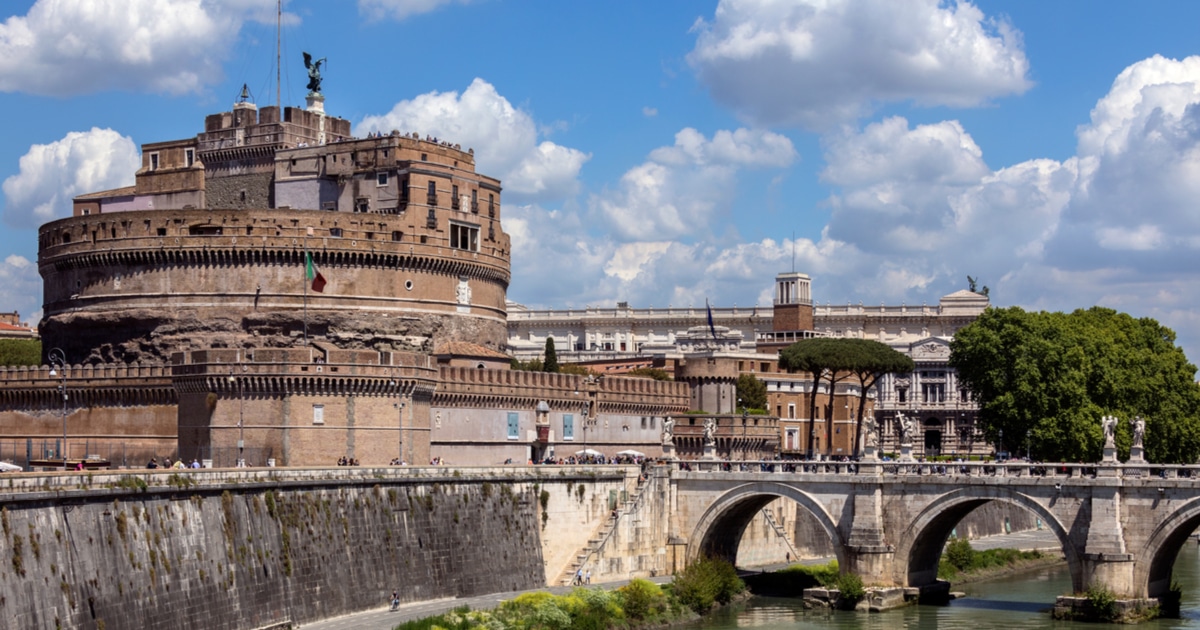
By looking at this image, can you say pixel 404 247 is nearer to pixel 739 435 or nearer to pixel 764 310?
pixel 739 435

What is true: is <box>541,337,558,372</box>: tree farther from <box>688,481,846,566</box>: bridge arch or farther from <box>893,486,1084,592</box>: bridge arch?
<box>893,486,1084,592</box>: bridge arch

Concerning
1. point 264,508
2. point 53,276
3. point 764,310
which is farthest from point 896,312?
point 264,508

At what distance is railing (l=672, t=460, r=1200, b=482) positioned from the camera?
55938mm

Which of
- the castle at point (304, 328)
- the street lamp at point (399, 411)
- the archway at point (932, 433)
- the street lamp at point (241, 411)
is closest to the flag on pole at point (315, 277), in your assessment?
the castle at point (304, 328)

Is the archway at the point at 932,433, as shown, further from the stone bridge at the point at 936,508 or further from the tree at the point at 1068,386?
the stone bridge at the point at 936,508

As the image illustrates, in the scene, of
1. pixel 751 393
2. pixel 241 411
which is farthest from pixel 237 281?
pixel 751 393

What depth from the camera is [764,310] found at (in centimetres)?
16862

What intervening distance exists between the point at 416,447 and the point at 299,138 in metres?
28.2

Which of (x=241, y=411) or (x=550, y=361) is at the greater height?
(x=550, y=361)

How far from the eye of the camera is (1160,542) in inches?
2153

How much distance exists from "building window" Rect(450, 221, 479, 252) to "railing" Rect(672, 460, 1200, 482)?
23029mm

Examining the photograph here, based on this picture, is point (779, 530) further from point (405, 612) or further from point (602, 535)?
point (405, 612)

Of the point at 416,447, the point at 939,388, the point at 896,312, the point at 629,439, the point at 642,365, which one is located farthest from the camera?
the point at 896,312

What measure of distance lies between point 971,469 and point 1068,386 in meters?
20.4
